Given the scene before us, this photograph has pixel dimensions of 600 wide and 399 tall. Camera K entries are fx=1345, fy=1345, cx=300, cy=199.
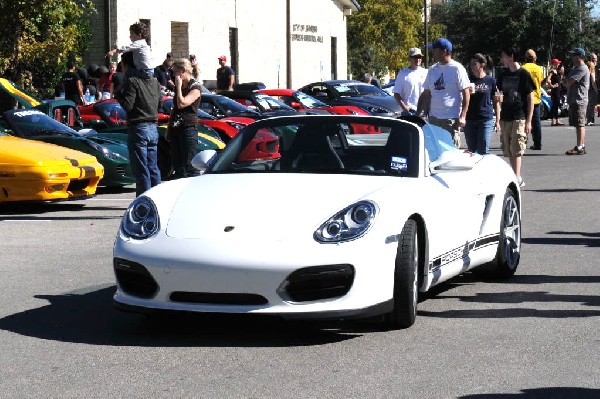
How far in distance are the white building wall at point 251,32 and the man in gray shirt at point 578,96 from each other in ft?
59.8

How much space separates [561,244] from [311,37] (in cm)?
4626

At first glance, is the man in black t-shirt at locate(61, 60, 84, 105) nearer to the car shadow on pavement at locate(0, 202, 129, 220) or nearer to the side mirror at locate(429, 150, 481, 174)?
the car shadow on pavement at locate(0, 202, 129, 220)

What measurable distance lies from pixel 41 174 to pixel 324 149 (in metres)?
6.69

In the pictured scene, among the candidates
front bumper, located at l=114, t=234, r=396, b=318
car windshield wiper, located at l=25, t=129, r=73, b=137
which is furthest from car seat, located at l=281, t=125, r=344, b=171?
car windshield wiper, located at l=25, t=129, r=73, b=137

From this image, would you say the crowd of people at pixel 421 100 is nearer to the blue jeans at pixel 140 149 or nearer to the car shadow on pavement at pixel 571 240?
the blue jeans at pixel 140 149

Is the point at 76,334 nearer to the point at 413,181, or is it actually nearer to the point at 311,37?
the point at 413,181

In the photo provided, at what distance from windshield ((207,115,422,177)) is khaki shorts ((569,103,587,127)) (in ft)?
50.7

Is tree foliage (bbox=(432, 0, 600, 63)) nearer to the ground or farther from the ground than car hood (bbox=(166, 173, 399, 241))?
farther from the ground

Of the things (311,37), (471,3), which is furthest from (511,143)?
(471,3)

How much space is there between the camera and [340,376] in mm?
6184

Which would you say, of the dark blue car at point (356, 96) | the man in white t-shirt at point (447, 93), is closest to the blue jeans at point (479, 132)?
the man in white t-shirt at point (447, 93)

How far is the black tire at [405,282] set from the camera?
7207 millimetres

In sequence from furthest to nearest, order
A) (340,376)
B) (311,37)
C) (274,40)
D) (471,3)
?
1. (471,3)
2. (311,37)
3. (274,40)
4. (340,376)

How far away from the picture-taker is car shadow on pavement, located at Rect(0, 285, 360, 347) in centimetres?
707
